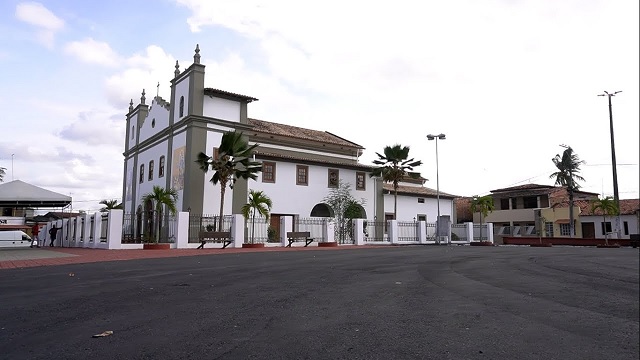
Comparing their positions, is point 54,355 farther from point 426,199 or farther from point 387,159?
point 426,199

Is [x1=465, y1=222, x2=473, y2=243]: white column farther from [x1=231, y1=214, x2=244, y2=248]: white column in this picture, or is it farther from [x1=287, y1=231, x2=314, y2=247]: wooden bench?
[x1=231, y1=214, x2=244, y2=248]: white column

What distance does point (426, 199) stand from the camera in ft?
143

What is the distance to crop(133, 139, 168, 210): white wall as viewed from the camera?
33722mm

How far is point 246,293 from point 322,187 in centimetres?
2801

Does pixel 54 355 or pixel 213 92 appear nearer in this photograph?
pixel 54 355

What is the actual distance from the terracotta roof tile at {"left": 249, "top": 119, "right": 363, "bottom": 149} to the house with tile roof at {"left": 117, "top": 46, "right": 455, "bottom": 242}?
0.12 meters

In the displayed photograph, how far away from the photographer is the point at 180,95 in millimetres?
31688

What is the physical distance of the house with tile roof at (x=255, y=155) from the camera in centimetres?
2981

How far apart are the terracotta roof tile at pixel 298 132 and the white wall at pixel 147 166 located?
659cm

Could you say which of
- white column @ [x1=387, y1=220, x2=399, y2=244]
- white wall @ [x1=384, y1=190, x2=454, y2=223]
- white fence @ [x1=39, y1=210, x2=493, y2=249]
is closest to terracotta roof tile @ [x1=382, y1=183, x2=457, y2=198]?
white wall @ [x1=384, y1=190, x2=454, y2=223]

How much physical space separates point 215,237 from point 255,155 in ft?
30.2

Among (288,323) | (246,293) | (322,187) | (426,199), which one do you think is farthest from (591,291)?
(426,199)

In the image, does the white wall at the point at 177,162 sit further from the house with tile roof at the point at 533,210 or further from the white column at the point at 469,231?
the house with tile roof at the point at 533,210

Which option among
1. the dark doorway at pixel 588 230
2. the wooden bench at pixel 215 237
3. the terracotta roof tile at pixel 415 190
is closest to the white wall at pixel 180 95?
the wooden bench at pixel 215 237
